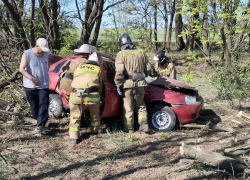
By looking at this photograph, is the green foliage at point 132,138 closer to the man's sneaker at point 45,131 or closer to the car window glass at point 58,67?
the man's sneaker at point 45,131

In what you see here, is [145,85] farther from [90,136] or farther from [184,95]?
[90,136]

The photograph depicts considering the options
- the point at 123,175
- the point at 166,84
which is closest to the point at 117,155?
the point at 123,175

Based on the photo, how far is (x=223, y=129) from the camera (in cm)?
607

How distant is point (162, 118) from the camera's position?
6152mm

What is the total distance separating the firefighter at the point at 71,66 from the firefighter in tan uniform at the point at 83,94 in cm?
34

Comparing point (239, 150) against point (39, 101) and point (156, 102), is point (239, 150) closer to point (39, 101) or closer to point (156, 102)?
point (156, 102)

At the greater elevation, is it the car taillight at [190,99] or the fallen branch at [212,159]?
the car taillight at [190,99]

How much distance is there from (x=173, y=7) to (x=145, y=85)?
14.4 m

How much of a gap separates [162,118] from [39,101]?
2486mm

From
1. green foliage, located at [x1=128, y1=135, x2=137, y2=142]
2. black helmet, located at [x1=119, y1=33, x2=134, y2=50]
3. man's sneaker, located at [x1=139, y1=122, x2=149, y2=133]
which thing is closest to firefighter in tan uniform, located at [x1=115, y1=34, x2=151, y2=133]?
man's sneaker, located at [x1=139, y1=122, x2=149, y2=133]

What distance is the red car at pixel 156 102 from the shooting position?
5.93 meters

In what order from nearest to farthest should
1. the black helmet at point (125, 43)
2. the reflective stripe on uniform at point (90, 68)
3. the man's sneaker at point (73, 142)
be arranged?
→ the man's sneaker at point (73, 142) < the reflective stripe on uniform at point (90, 68) < the black helmet at point (125, 43)

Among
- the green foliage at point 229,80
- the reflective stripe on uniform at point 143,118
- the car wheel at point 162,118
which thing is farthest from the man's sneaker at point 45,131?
the green foliage at point 229,80

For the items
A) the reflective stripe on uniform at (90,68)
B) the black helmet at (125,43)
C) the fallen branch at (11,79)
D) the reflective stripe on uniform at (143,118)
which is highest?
the black helmet at (125,43)
